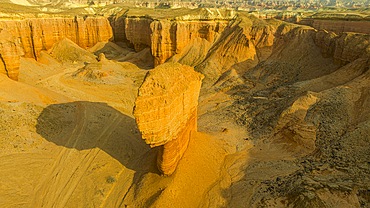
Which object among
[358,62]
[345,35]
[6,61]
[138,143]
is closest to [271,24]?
[345,35]

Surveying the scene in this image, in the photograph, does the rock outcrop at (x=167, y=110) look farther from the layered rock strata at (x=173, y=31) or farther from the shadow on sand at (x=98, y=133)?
the layered rock strata at (x=173, y=31)

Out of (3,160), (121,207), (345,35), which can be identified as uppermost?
(345,35)

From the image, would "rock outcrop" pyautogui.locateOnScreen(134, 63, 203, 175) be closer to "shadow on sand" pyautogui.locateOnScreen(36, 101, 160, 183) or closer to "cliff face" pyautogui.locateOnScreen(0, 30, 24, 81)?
"shadow on sand" pyautogui.locateOnScreen(36, 101, 160, 183)

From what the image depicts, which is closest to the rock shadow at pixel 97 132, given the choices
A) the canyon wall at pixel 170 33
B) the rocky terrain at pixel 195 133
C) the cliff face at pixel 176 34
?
the rocky terrain at pixel 195 133

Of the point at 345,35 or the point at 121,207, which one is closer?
the point at 121,207

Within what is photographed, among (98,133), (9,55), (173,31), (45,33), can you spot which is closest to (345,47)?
(173,31)

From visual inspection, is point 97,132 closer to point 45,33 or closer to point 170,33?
point 170,33

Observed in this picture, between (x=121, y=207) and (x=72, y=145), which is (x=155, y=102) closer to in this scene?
(x=121, y=207)
